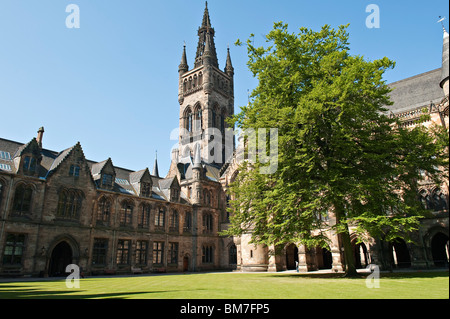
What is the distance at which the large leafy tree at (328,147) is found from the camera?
17391 mm

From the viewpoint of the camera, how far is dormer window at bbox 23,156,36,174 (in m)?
27.4

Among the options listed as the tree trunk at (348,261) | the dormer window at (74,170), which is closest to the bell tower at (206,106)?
the dormer window at (74,170)

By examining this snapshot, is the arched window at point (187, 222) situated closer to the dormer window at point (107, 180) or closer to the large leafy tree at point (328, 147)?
the dormer window at point (107, 180)

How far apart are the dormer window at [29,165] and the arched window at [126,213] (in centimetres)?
1001

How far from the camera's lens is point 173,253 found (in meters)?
38.5

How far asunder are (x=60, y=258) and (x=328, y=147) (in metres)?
27.2

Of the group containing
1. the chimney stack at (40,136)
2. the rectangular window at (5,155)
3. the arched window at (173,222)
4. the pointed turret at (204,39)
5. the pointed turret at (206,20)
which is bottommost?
the arched window at (173,222)

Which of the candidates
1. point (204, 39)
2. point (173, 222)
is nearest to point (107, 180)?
point (173, 222)

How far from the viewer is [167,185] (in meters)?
41.2

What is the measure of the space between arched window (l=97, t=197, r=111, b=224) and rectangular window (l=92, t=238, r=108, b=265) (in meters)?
2.02

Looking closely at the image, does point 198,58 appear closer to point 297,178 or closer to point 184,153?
point 184,153

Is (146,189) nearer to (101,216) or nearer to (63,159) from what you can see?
(101,216)

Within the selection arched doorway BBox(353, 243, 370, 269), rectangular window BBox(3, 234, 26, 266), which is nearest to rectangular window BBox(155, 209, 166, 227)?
rectangular window BBox(3, 234, 26, 266)
